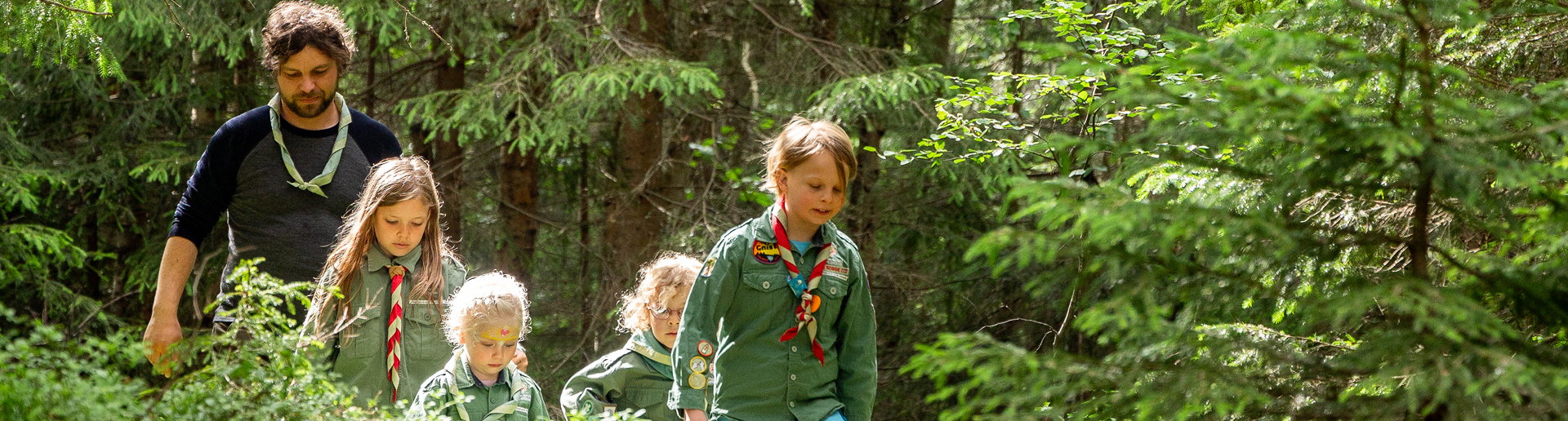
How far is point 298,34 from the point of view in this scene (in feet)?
11.8

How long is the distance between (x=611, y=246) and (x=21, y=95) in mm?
4344

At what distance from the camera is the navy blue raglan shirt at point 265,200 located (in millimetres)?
3689

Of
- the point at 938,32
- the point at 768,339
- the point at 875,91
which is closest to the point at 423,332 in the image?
the point at 768,339

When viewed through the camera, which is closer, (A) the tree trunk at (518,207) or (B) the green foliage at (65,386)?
(B) the green foliage at (65,386)

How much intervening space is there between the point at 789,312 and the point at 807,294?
0.33 feet

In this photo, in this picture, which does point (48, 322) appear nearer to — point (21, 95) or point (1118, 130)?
point (21, 95)

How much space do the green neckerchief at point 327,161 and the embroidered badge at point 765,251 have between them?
148 centimetres

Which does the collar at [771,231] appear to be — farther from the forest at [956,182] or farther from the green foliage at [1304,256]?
the green foliage at [1304,256]

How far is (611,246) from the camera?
8.17 metres

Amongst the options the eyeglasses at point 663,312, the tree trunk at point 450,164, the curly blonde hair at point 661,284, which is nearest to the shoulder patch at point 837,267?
the curly blonde hair at point 661,284

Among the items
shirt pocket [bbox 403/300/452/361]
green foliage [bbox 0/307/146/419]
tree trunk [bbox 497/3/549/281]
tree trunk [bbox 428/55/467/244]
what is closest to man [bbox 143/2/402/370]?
shirt pocket [bbox 403/300/452/361]

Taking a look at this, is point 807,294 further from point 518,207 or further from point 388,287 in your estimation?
point 518,207

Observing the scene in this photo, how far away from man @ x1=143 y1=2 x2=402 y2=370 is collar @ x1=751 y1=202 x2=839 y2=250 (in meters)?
1.42

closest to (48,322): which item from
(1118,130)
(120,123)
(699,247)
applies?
(120,123)
